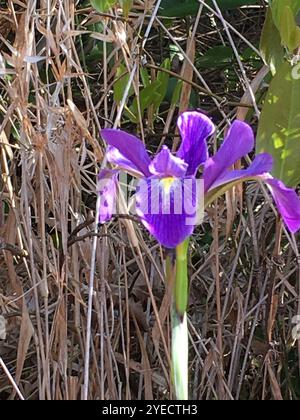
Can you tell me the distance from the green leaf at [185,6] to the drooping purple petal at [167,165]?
65 cm

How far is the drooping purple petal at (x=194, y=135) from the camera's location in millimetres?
668

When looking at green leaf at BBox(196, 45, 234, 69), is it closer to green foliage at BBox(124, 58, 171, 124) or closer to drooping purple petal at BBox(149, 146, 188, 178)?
green foliage at BBox(124, 58, 171, 124)

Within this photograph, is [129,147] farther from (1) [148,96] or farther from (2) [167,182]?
(1) [148,96]

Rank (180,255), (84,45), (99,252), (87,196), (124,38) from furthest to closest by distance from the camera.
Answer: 1. (84,45)
2. (87,196)
3. (99,252)
4. (124,38)
5. (180,255)

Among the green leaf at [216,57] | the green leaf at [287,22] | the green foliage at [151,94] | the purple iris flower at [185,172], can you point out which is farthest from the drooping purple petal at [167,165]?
the green leaf at [216,57]

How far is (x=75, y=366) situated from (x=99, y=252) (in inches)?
7.7

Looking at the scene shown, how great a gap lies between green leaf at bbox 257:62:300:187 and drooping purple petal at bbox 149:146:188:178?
0.56 feet

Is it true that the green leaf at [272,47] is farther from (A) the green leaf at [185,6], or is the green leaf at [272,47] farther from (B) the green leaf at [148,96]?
(A) the green leaf at [185,6]

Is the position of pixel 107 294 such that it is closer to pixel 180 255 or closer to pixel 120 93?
pixel 120 93

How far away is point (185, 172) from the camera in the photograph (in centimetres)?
64

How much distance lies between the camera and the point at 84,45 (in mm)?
1350
